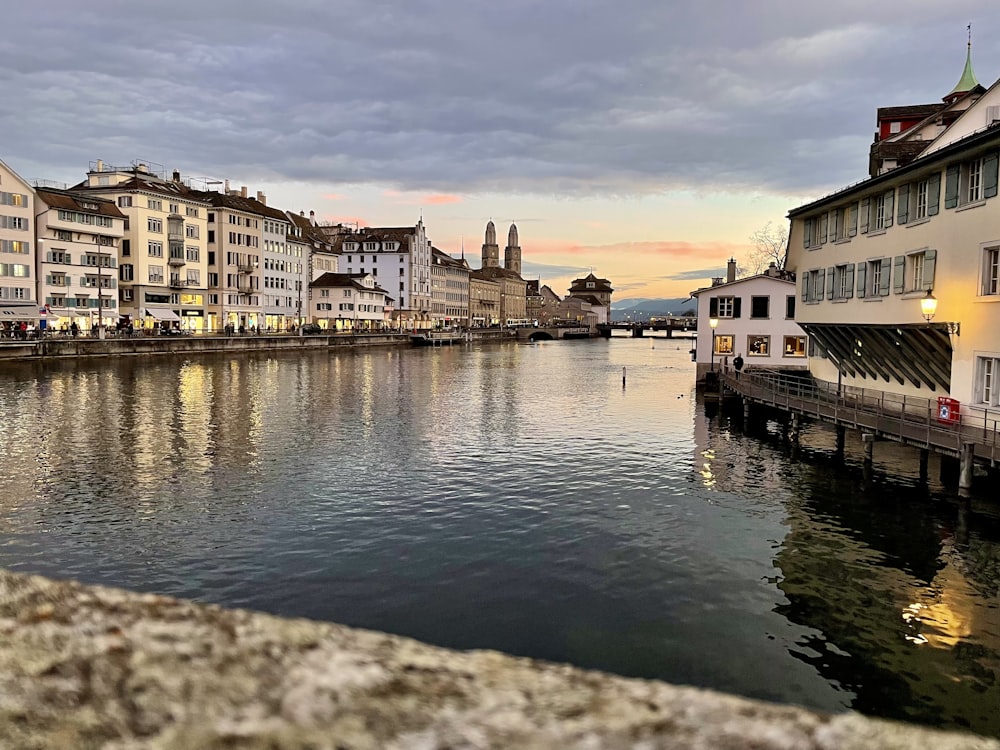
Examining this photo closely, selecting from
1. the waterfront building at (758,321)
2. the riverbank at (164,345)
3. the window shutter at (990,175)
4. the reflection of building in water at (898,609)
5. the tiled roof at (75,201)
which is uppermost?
the tiled roof at (75,201)

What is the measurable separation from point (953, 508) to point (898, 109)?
39.8 metres

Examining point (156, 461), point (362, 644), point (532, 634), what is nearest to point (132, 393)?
point (156, 461)

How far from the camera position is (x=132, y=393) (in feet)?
188

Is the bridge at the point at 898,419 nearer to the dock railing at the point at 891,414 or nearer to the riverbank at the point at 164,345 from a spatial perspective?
the dock railing at the point at 891,414

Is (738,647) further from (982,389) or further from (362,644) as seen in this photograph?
(982,389)

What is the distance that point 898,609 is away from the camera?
17.8 meters

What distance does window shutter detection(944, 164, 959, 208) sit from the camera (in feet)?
96.3

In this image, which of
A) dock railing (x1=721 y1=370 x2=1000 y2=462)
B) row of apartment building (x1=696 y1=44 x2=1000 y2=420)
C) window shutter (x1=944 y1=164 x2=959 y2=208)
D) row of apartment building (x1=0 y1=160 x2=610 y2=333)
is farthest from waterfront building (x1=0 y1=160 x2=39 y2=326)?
window shutter (x1=944 y1=164 x2=959 y2=208)

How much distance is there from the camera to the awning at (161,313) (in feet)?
368

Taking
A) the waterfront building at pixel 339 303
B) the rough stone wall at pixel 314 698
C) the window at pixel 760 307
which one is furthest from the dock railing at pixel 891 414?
the waterfront building at pixel 339 303

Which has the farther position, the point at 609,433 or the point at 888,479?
the point at 609,433

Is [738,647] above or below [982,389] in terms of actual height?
below

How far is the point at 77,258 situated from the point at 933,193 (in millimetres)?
101713

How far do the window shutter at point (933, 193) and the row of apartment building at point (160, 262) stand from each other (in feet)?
310
